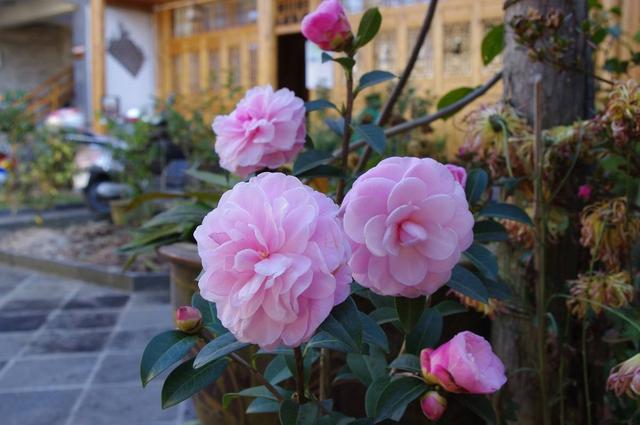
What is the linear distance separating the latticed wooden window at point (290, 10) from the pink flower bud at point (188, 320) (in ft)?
22.4

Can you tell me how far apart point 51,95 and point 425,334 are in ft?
36.6

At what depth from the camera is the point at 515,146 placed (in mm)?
1347

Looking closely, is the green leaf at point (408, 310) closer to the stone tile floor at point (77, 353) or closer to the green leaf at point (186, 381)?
the green leaf at point (186, 381)

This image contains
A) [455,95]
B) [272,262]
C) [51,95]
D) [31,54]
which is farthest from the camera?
[31,54]

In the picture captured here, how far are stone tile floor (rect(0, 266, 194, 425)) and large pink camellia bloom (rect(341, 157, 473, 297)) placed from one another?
68.9 inches

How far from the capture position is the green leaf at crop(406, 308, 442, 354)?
0.99 meters

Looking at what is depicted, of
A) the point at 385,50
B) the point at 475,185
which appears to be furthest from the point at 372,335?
the point at 385,50

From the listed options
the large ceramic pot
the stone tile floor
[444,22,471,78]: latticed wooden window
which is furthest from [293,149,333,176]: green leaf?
[444,22,471,78]: latticed wooden window

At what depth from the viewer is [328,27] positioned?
1.06m

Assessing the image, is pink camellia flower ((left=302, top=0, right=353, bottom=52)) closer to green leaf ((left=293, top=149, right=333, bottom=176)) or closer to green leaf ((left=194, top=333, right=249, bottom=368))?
green leaf ((left=293, top=149, right=333, bottom=176))

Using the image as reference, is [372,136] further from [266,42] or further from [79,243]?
[266,42]

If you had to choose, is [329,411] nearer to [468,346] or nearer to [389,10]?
[468,346]

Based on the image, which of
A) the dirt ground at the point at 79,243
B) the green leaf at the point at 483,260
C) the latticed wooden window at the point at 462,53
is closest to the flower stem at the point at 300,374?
the green leaf at the point at 483,260

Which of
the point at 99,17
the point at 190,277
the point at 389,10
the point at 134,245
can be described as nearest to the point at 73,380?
the point at 134,245
